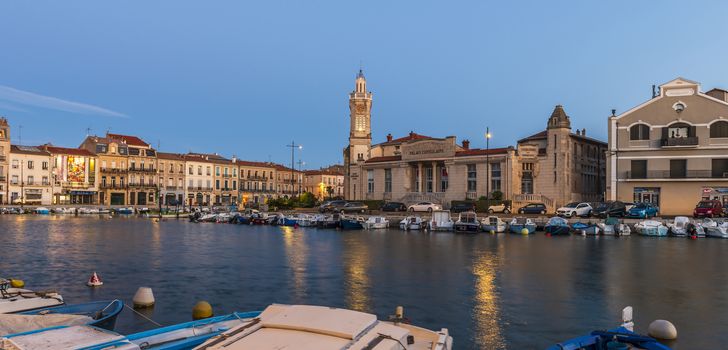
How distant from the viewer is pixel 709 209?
53.4 m

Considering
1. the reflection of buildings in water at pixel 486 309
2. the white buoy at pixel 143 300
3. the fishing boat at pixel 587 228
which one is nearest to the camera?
the reflection of buildings in water at pixel 486 309

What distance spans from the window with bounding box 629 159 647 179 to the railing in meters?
3.05

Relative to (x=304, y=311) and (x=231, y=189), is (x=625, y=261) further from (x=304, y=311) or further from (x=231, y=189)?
(x=231, y=189)

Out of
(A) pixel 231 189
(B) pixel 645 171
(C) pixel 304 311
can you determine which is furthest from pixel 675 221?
(A) pixel 231 189

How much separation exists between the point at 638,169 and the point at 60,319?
62.9 m

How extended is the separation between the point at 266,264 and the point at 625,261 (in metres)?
20.3

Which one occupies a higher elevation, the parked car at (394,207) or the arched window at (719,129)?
the arched window at (719,129)

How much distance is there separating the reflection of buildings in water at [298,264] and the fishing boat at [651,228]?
3068 cm

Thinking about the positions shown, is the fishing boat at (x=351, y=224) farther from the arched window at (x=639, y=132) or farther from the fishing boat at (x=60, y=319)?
the fishing boat at (x=60, y=319)

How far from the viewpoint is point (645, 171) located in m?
61.6

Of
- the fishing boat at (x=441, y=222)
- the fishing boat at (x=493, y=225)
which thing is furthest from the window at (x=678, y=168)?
the fishing boat at (x=441, y=222)

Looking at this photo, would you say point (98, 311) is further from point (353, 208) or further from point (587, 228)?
point (353, 208)

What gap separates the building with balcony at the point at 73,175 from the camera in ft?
348

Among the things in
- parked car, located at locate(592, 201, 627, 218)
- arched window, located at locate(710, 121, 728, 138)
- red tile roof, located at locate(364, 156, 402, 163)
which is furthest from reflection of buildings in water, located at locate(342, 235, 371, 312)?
red tile roof, located at locate(364, 156, 402, 163)
